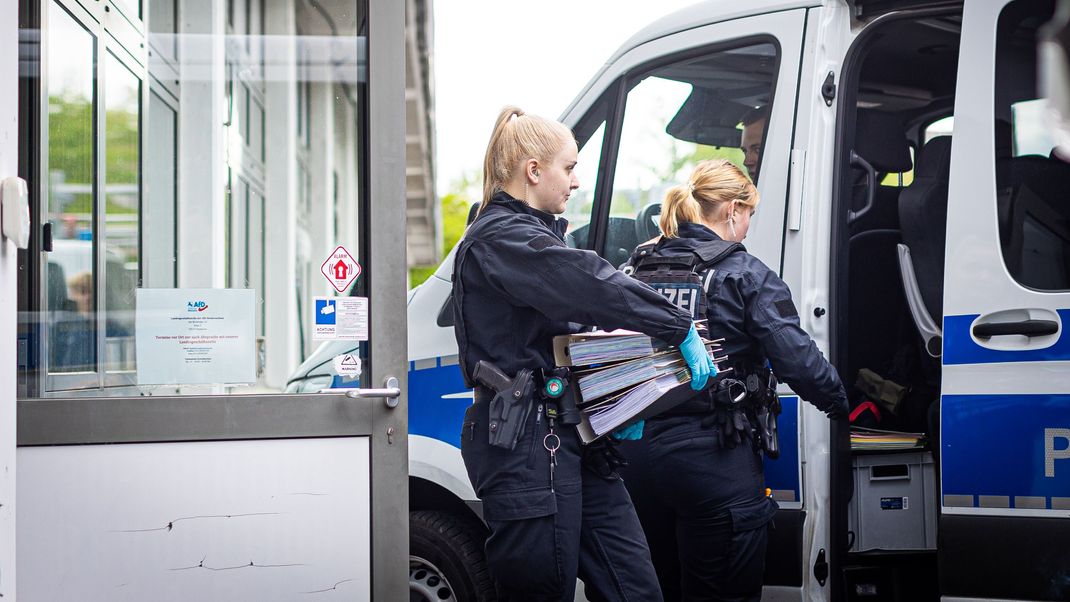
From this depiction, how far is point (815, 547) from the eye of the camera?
138 inches

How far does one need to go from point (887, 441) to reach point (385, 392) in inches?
76.3

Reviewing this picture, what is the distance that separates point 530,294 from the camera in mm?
2646

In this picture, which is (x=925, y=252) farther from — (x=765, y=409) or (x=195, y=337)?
(x=195, y=337)

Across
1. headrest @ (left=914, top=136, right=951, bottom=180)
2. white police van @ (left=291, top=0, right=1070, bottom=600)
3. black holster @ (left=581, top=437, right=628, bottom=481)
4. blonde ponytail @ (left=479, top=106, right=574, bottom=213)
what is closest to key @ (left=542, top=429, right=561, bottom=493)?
black holster @ (left=581, top=437, right=628, bottom=481)

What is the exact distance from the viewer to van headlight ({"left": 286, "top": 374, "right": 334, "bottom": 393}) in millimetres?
3053

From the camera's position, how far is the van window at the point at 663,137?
397 centimetres

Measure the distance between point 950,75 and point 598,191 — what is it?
5.61ft

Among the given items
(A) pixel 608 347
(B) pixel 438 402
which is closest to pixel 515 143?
(A) pixel 608 347

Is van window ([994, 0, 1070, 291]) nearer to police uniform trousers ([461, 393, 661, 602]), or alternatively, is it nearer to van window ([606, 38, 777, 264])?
van window ([606, 38, 777, 264])

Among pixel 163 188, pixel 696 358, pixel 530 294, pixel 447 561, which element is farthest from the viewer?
pixel 447 561

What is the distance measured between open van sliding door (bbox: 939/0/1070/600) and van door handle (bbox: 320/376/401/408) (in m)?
1.64

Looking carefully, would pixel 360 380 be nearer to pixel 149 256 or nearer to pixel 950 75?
pixel 149 256

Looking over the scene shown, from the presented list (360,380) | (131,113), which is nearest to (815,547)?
(360,380)

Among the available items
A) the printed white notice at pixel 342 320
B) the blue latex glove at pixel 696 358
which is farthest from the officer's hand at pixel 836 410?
the printed white notice at pixel 342 320
